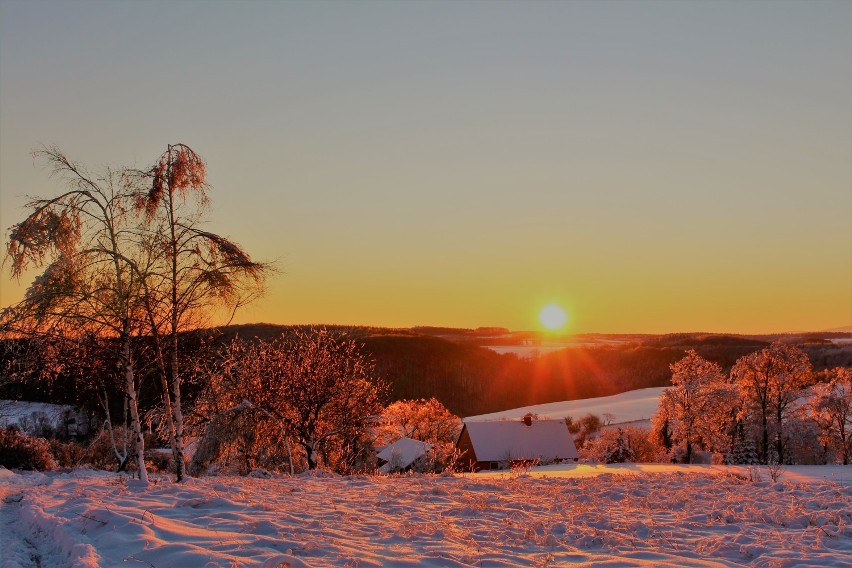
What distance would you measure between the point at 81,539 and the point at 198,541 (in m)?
1.62

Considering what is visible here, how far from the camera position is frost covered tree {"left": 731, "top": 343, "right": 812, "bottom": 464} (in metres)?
48.5

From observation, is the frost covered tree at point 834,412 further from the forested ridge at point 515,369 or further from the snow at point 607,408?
the forested ridge at point 515,369

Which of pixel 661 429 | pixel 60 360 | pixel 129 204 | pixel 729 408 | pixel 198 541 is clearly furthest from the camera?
pixel 661 429

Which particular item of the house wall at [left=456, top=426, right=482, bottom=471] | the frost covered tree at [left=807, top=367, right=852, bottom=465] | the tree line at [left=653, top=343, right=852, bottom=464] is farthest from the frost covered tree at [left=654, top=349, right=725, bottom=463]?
the house wall at [left=456, top=426, right=482, bottom=471]

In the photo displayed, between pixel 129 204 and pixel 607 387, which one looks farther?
pixel 607 387

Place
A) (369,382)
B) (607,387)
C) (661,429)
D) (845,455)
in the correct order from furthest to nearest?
(607,387) → (661,429) → (845,455) → (369,382)

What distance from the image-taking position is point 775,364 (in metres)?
48.3

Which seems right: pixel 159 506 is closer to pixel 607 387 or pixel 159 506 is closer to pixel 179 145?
pixel 179 145

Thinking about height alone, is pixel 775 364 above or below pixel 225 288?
below

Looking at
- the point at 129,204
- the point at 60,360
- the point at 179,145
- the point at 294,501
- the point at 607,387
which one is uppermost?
the point at 179,145

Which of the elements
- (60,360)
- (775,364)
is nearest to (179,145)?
(60,360)

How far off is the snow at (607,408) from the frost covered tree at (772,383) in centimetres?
5091

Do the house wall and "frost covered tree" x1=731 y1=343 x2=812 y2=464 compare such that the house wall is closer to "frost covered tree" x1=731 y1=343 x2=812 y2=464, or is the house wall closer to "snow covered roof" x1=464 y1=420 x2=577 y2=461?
"snow covered roof" x1=464 y1=420 x2=577 y2=461

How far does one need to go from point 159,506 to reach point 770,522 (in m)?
9.18
